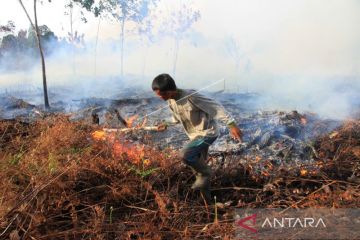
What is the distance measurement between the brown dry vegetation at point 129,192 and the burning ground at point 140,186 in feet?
0.04

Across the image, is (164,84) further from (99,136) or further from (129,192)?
(99,136)

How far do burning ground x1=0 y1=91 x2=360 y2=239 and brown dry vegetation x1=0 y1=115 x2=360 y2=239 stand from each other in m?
0.01

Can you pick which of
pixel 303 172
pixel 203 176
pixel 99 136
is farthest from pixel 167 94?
pixel 303 172

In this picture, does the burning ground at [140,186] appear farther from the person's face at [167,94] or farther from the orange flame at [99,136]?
the person's face at [167,94]

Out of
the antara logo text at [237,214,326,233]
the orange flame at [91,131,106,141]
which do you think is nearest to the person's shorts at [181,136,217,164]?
the antara logo text at [237,214,326,233]

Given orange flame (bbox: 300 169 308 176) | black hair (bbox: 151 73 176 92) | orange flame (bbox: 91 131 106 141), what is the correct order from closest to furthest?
black hair (bbox: 151 73 176 92), orange flame (bbox: 300 169 308 176), orange flame (bbox: 91 131 106 141)

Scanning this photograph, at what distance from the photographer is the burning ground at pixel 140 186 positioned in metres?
4.44

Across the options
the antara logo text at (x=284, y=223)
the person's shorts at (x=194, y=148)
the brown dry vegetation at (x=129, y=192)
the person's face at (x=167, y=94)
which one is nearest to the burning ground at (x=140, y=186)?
the brown dry vegetation at (x=129, y=192)

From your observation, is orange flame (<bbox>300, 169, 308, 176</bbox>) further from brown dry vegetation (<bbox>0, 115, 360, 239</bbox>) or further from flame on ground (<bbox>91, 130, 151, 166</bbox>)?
flame on ground (<bbox>91, 130, 151, 166</bbox>)

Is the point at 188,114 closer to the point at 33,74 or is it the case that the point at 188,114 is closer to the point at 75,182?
the point at 75,182

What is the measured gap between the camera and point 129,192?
5.04 metres

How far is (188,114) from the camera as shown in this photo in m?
4.79

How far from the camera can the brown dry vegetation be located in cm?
441

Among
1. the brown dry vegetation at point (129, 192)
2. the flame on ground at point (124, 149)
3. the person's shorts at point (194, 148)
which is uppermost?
the person's shorts at point (194, 148)
